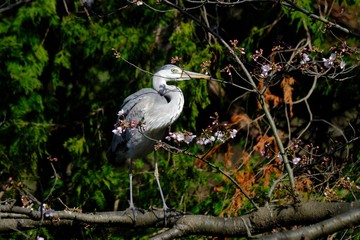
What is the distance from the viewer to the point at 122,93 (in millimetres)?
6586

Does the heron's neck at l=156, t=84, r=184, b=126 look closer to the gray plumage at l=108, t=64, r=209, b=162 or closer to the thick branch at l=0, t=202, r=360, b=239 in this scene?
the gray plumage at l=108, t=64, r=209, b=162

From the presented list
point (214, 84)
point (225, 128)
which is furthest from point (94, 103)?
point (225, 128)

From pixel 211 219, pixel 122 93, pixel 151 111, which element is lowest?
pixel 122 93

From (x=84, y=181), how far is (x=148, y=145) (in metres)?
1.36

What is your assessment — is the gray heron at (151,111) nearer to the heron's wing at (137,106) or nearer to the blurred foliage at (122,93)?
the heron's wing at (137,106)

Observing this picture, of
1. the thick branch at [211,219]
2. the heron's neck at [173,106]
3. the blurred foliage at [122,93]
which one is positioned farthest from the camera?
the blurred foliage at [122,93]

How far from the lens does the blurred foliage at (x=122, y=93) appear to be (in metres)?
6.08

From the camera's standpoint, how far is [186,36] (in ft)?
20.5

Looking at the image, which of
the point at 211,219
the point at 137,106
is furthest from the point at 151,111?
the point at 211,219

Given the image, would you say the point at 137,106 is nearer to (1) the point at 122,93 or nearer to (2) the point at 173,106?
(2) the point at 173,106

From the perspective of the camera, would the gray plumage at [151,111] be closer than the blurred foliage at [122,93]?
Yes

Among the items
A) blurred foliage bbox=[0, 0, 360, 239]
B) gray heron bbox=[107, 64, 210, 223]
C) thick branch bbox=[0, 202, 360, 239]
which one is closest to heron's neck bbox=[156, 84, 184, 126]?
gray heron bbox=[107, 64, 210, 223]

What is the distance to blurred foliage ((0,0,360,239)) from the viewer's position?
6082 millimetres

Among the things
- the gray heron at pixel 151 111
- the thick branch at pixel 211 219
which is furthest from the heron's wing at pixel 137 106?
the thick branch at pixel 211 219
